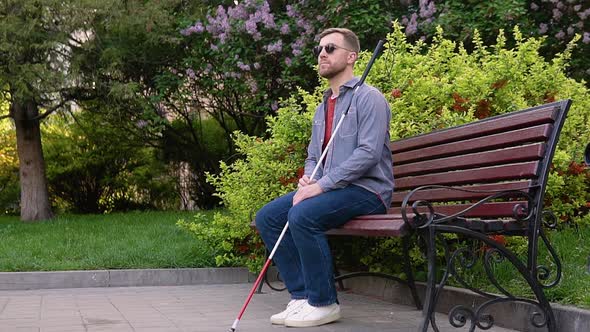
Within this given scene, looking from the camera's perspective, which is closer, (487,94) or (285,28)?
(487,94)

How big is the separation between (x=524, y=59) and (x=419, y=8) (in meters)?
5.00

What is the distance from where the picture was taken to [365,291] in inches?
273

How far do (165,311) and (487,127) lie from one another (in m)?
2.57

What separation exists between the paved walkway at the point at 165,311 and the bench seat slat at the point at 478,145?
1048 millimetres

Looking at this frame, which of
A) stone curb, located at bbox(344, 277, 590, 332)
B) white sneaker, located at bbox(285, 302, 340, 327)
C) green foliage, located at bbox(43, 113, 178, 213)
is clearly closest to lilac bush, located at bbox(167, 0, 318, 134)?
green foliage, located at bbox(43, 113, 178, 213)

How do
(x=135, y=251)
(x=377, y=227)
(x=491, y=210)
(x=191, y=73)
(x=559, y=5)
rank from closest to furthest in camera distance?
(x=377, y=227) → (x=491, y=210) → (x=135, y=251) → (x=559, y=5) → (x=191, y=73)

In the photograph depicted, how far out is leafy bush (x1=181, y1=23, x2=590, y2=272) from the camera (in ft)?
22.0

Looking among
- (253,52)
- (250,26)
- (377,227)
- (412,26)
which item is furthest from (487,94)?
(253,52)

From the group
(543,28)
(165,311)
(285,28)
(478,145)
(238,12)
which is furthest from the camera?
(238,12)

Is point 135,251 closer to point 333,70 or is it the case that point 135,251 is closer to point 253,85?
point 333,70

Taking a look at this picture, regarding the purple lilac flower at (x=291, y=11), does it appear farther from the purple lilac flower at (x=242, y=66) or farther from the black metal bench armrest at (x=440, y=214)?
the black metal bench armrest at (x=440, y=214)

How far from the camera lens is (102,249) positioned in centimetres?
874

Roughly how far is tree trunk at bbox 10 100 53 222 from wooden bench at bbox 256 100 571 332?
10670mm

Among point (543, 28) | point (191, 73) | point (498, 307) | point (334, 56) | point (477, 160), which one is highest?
point (191, 73)
